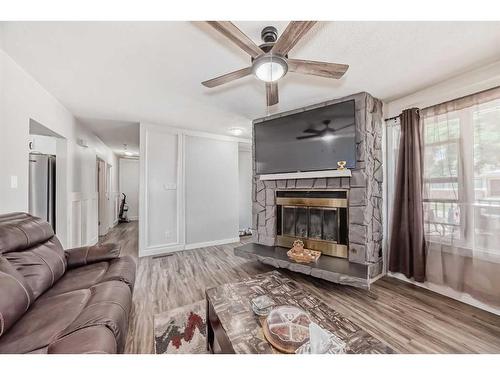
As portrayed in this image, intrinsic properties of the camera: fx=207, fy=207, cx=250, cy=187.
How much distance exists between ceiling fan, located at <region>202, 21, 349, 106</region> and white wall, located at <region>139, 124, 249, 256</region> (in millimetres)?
2395

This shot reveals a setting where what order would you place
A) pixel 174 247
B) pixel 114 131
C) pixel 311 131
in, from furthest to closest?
1. pixel 114 131
2. pixel 174 247
3. pixel 311 131

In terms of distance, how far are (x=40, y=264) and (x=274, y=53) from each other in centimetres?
216

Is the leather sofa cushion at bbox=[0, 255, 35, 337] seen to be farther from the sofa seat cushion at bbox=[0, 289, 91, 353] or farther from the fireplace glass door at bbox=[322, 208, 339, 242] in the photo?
the fireplace glass door at bbox=[322, 208, 339, 242]

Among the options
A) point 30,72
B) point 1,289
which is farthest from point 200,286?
point 30,72

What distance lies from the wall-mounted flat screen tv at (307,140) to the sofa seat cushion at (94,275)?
7.37 feet

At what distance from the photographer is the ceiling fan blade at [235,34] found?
1.12m

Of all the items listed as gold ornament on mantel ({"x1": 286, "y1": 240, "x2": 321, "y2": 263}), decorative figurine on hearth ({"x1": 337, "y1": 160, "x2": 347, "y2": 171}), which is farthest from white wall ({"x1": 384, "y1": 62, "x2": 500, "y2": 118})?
gold ornament on mantel ({"x1": 286, "y1": 240, "x2": 321, "y2": 263})

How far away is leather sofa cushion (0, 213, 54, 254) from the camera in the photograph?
134cm

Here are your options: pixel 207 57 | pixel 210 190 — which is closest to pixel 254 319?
pixel 207 57

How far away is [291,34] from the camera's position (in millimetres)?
1192

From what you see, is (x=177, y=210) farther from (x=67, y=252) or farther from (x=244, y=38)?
(x=244, y=38)

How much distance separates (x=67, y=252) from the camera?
1.88 meters

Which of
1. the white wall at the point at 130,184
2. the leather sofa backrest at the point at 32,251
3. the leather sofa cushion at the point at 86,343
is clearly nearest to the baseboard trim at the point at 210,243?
the leather sofa backrest at the point at 32,251

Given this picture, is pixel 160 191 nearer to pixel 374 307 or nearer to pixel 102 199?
pixel 102 199
